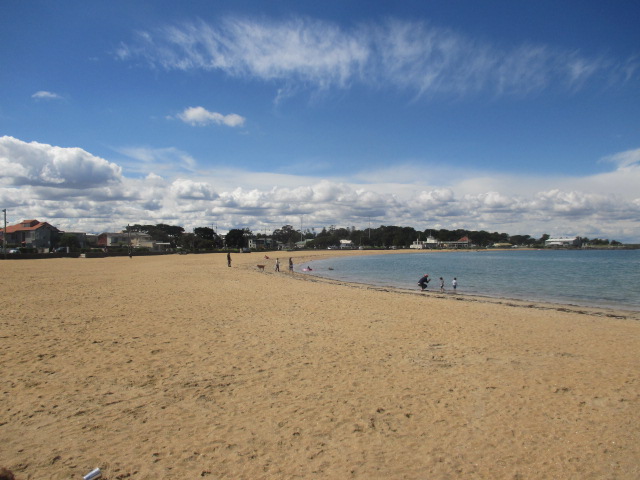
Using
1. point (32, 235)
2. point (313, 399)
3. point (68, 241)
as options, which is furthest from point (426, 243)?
point (313, 399)

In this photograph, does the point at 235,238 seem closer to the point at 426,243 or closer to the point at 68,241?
the point at 68,241

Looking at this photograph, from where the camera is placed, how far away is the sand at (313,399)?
13.7 ft

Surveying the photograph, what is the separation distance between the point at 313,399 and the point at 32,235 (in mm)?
102364

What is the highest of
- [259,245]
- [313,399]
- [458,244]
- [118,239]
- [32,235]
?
[32,235]

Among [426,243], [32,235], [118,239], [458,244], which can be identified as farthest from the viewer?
[458,244]

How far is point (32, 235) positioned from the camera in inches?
3344

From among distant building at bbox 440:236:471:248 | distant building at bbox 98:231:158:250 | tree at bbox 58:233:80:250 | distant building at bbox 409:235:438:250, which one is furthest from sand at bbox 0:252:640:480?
distant building at bbox 440:236:471:248

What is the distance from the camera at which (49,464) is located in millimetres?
3947

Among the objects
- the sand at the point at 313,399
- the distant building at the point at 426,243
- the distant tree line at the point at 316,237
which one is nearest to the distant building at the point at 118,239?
the distant tree line at the point at 316,237

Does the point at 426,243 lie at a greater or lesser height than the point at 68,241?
lesser

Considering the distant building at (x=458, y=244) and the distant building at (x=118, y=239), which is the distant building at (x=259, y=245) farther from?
the distant building at (x=458, y=244)

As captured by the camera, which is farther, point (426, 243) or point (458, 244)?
point (458, 244)

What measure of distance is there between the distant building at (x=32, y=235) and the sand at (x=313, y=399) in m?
92.2

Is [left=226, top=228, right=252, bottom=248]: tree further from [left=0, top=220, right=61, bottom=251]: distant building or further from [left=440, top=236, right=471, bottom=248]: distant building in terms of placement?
[left=440, top=236, right=471, bottom=248]: distant building
